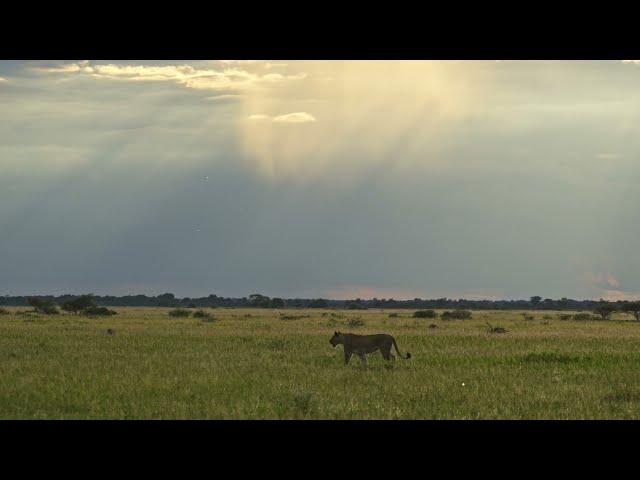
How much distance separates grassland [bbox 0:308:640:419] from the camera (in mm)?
14055

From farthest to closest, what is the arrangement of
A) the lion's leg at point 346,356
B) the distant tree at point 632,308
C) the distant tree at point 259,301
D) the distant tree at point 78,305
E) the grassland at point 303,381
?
the distant tree at point 259,301
the distant tree at point 632,308
the distant tree at point 78,305
the lion's leg at point 346,356
the grassland at point 303,381

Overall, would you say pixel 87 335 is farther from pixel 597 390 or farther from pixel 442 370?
pixel 597 390

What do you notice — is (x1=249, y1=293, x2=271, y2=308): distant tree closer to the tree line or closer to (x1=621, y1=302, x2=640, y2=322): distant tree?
the tree line

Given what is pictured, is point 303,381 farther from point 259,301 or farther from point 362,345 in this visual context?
point 259,301

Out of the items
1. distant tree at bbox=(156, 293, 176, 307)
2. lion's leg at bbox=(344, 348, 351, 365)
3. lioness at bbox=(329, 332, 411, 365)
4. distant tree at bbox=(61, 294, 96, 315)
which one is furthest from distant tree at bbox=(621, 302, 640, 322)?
distant tree at bbox=(156, 293, 176, 307)

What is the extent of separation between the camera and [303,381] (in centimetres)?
1761

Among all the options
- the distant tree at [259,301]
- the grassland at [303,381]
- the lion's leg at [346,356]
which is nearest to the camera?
the grassland at [303,381]

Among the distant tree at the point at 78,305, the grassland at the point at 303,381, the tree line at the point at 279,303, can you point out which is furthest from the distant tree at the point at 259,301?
the grassland at the point at 303,381

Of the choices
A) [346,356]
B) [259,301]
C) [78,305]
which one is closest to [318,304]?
[259,301]

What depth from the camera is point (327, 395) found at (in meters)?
15.6

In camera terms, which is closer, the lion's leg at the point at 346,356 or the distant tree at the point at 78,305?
the lion's leg at the point at 346,356

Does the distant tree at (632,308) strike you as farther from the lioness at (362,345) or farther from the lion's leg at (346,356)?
the lion's leg at (346,356)

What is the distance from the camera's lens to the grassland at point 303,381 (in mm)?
14055
